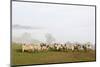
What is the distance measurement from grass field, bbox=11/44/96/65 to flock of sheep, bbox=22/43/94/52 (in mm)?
40

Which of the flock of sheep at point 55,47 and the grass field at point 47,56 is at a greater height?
the flock of sheep at point 55,47

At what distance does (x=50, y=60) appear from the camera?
2648 mm

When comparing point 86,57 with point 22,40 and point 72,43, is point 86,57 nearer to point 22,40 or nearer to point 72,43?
point 72,43

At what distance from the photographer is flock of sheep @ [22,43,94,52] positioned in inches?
101

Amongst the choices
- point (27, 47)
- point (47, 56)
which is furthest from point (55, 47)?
point (27, 47)

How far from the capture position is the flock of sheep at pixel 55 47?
2566 mm

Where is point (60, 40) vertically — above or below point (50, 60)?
above

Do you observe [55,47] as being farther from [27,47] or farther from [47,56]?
[27,47]

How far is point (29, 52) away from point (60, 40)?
41 centimetres

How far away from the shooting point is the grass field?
8.20 ft

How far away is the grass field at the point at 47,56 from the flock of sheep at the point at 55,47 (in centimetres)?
4

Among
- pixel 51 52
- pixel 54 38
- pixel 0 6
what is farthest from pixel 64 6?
pixel 0 6

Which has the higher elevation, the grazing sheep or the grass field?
the grazing sheep

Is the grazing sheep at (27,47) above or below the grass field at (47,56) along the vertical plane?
above
